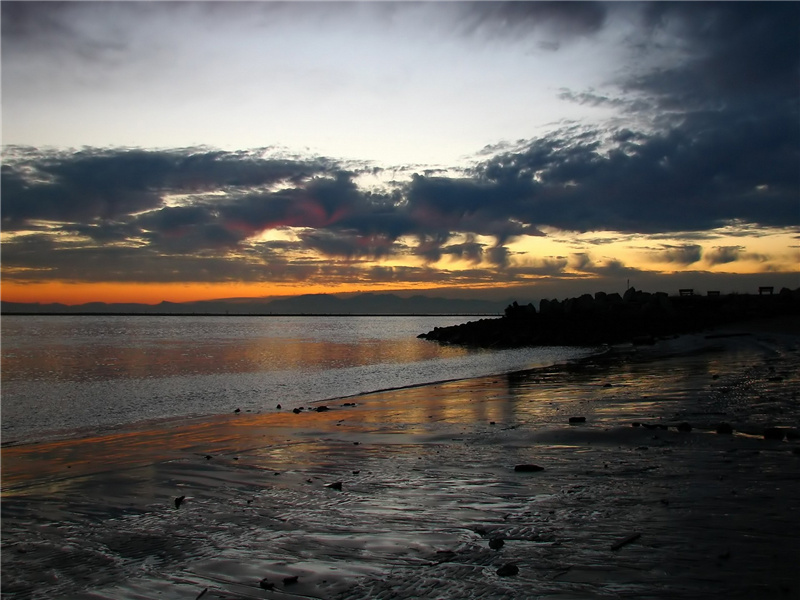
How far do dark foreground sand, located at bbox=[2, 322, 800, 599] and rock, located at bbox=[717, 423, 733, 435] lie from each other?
0.63ft

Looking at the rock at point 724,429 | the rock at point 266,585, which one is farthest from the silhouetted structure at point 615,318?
the rock at point 266,585

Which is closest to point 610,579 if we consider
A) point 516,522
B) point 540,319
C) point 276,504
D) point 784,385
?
point 516,522

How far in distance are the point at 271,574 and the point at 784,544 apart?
509cm

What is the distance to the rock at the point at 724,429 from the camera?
11.0m

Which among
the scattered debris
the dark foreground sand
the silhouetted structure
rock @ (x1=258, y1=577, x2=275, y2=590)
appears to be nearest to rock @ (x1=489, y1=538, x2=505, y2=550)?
the dark foreground sand

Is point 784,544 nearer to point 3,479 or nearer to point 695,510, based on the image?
point 695,510

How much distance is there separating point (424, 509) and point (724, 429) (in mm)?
6913

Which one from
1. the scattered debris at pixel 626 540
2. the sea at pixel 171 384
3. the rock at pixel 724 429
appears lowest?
the sea at pixel 171 384

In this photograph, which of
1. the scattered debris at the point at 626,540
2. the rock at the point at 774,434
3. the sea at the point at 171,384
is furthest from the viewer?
the sea at the point at 171,384

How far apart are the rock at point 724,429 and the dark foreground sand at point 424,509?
19 centimetres

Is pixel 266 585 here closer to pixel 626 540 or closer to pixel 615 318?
pixel 626 540

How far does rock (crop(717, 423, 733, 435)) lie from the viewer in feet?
36.0

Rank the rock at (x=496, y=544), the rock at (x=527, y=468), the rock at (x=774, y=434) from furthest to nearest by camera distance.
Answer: the rock at (x=774, y=434) → the rock at (x=527, y=468) → the rock at (x=496, y=544)

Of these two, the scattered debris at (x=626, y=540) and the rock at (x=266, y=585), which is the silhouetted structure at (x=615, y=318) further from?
the rock at (x=266, y=585)
